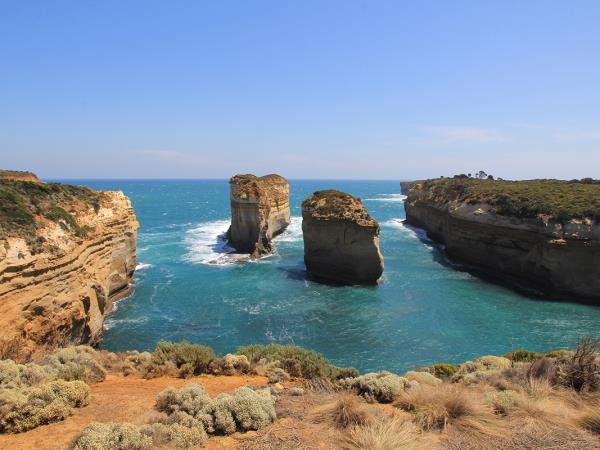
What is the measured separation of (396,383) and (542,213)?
28.0 meters

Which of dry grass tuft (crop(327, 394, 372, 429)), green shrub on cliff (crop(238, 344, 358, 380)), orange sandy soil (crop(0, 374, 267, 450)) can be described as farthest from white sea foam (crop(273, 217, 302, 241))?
dry grass tuft (crop(327, 394, 372, 429))

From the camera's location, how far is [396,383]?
29.6 ft

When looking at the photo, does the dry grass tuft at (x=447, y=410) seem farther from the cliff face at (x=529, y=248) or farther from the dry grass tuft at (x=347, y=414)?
the cliff face at (x=529, y=248)

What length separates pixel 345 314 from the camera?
24.7 m

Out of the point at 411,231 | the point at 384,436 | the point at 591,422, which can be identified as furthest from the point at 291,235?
the point at 384,436

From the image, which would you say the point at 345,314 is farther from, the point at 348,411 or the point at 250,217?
the point at 250,217

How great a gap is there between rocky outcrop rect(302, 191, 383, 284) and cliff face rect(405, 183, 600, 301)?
1075cm

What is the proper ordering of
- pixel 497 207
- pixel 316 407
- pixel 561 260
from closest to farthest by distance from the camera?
pixel 316 407 → pixel 561 260 → pixel 497 207

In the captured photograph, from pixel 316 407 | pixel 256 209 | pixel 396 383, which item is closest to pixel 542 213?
pixel 256 209

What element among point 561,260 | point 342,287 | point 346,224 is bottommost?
point 342,287

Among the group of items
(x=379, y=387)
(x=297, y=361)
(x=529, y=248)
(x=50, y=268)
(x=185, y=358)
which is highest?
(x=50, y=268)

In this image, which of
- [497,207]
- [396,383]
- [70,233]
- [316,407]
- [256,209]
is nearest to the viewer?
[316,407]

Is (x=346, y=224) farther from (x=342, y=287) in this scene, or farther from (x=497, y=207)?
(x=497, y=207)

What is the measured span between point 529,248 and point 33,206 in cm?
3264
